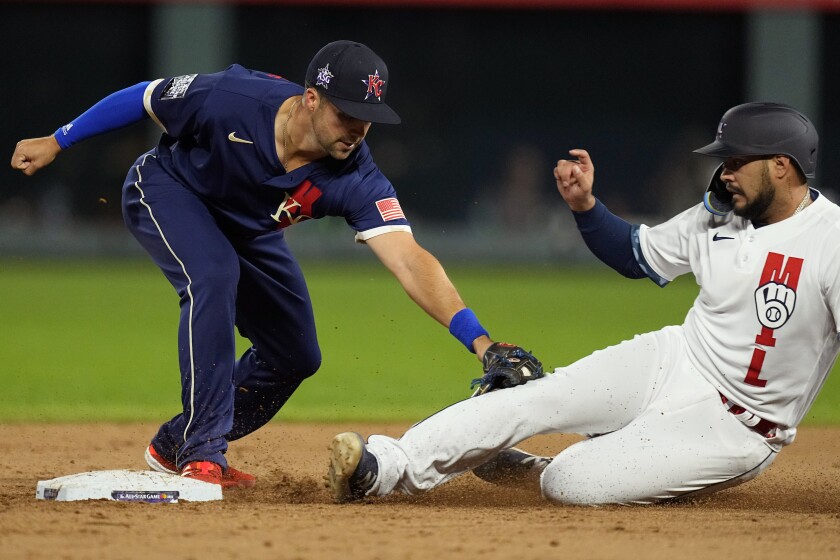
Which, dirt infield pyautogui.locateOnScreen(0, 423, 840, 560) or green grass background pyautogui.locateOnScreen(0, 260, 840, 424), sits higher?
dirt infield pyautogui.locateOnScreen(0, 423, 840, 560)

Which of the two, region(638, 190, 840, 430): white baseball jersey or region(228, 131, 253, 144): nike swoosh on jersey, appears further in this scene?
region(228, 131, 253, 144): nike swoosh on jersey

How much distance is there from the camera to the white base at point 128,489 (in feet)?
14.7

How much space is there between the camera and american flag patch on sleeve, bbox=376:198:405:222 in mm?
4875

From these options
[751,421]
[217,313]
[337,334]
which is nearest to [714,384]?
[751,421]

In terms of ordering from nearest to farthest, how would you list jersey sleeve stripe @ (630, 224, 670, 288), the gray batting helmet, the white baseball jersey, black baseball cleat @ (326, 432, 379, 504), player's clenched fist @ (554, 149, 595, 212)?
1. black baseball cleat @ (326, 432, 379, 504)
2. the white baseball jersey
3. the gray batting helmet
4. player's clenched fist @ (554, 149, 595, 212)
5. jersey sleeve stripe @ (630, 224, 670, 288)

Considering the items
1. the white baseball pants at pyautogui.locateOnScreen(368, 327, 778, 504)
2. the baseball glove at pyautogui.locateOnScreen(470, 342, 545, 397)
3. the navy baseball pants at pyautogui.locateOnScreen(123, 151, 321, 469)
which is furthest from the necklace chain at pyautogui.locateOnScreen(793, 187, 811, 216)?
the navy baseball pants at pyautogui.locateOnScreen(123, 151, 321, 469)

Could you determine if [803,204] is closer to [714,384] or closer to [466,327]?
[714,384]

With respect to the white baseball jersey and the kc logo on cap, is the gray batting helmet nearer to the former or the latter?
the white baseball jersey

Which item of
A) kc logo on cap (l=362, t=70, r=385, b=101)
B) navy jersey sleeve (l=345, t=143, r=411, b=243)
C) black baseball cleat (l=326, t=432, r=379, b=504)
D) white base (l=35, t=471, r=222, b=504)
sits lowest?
white base (l=35, t=471, r=222, b=504)

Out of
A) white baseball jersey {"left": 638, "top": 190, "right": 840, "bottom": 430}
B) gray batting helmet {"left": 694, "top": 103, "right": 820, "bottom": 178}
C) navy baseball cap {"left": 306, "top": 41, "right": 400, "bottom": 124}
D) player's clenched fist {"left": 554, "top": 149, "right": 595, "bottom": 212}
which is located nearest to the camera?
white baseball jersey {"left": 638, "top": 190, "right": 840, "bottom": 430}

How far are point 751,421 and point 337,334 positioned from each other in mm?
7748

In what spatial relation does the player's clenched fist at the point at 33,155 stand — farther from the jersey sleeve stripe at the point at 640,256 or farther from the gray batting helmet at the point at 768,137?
the gray batting helmet at the point at 768,137

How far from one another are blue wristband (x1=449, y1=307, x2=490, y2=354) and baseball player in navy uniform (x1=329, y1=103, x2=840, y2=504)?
22cm

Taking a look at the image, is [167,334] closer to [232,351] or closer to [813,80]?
[232,351]
